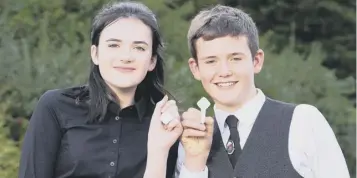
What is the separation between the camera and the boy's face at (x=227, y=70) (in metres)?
2.95

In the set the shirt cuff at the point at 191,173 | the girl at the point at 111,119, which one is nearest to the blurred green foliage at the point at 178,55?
the girl at the point at 111,119

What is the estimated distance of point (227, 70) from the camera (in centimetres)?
293

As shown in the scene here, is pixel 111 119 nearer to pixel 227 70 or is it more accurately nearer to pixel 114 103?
pixel 114 103

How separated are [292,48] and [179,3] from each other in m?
1.22

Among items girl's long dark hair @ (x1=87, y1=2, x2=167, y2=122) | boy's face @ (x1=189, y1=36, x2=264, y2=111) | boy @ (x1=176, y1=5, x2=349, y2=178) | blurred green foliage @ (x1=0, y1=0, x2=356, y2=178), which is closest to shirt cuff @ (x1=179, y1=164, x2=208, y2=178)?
boy @ (x1=176, y1=5, x2=349, y2=178)

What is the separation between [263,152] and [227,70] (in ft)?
1.08

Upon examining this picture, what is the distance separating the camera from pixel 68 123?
118 inches

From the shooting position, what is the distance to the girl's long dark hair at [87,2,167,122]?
120 inches

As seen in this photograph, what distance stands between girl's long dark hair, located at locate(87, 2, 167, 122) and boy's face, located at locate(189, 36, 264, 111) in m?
0.21

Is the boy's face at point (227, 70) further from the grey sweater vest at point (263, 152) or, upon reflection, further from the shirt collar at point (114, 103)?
the shirt collar at point (114, 103)

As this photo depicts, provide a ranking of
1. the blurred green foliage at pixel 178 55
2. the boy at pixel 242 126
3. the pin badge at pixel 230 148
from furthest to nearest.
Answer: the blurred green foliage at pixel 178 55, the pin badge at pixel 230 148, the boy at pixel 242 126

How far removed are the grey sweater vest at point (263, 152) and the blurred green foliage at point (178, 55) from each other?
648mm

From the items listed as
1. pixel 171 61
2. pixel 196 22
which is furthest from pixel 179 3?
pixel 196 22

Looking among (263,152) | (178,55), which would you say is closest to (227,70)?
(263,152)
